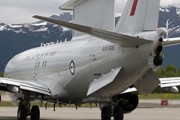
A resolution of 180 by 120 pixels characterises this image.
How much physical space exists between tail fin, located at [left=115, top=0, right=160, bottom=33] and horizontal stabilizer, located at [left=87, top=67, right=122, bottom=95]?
193cm

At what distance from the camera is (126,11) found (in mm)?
25094

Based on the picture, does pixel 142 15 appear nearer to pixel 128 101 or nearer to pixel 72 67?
pixel 72 67

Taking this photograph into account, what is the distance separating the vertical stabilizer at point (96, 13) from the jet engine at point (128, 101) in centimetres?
338

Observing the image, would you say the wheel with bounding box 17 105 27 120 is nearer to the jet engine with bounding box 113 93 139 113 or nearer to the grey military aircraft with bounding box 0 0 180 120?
the grey military aircraft with bounding box 0 0 180 120

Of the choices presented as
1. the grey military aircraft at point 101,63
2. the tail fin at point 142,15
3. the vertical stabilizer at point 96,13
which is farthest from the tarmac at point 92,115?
the tail fin at point 142,15

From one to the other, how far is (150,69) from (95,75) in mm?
2572

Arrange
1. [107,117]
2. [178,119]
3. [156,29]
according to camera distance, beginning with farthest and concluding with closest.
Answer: [178,119], [107,117], [156,29]

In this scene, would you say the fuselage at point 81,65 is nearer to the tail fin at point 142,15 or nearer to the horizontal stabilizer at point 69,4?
the tail fin at point 142,15

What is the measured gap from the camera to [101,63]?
25.0 meters

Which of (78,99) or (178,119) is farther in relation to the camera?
(178,119)

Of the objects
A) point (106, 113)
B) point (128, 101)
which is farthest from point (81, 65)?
point (128, 101)

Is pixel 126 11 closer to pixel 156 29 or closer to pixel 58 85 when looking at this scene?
pixel 156 29

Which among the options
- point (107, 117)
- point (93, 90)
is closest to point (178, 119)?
point (107, 117)

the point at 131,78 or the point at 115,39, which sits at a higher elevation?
the point at 115,39
